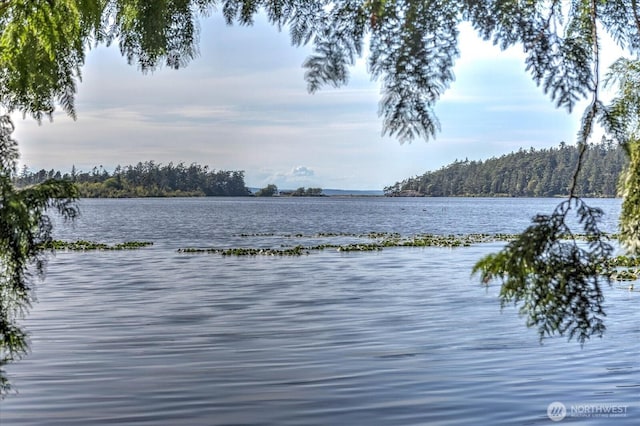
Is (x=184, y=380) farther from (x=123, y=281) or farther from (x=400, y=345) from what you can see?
(x=123, y=281)

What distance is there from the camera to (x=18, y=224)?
154 inches

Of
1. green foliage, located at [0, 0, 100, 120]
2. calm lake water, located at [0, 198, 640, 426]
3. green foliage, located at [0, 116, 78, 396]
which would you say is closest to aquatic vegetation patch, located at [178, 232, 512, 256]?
calm lake water, located at [0, 198, 640, 426]

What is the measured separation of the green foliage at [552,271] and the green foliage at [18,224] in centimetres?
240

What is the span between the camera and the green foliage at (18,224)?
12.8 ft

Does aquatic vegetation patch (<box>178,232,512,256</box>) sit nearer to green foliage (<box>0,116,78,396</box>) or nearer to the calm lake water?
the calm lake water

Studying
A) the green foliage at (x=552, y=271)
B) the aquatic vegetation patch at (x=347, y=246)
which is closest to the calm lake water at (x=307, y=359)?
the green foliage at (x=552, y=271)

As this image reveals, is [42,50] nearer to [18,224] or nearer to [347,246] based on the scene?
[18,224]

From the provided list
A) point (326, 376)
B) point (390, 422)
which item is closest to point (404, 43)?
point (390, 422)

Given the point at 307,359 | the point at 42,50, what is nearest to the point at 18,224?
the point at 42,50

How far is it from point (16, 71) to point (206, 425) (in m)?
6.75

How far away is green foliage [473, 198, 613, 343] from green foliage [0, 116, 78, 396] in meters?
2.40

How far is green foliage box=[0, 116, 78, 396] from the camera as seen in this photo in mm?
3910

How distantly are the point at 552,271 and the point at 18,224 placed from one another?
2.77 metres

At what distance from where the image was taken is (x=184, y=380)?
1228 cm
